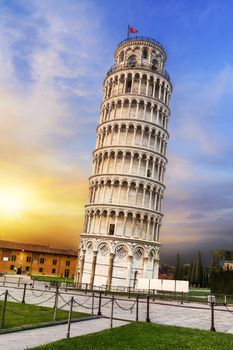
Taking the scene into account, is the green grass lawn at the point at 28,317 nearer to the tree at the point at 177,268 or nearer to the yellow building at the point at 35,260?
the tree at the point at 177,268

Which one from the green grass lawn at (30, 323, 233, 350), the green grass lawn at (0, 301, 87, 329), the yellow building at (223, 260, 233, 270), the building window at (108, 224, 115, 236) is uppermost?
the building window at (108, 224, 115, 236)

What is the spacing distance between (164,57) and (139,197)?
27332mm

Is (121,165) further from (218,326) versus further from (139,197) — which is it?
(218,326)

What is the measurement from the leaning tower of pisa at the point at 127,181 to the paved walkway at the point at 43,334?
32985mm

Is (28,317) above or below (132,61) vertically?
below

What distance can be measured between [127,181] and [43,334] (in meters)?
38.6

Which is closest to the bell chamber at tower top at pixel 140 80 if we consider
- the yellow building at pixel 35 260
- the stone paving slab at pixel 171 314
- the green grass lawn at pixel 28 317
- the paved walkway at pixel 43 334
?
the stone paving slab at pixel 171 314

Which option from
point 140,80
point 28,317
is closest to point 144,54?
point 140,80

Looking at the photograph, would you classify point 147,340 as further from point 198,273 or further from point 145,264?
point 198,273

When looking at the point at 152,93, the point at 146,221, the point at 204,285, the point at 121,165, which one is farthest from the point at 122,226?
the point at 204,285

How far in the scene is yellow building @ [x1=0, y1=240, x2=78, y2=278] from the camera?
9081cm

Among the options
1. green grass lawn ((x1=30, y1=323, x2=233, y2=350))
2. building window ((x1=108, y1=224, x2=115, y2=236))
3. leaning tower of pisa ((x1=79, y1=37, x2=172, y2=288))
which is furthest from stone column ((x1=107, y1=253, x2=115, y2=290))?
green grass lawn ((x1=30, y1=323, x2=233, y2=350))

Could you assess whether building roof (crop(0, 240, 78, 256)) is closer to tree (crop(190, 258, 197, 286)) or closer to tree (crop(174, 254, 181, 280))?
tree (crop(174, 254, 181, 280))

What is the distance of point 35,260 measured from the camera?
93.7m
